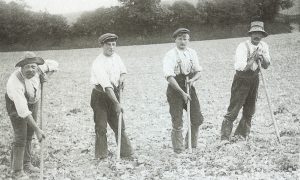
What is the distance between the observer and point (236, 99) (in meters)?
6.68

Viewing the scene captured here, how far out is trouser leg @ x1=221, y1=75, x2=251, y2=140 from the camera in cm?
659

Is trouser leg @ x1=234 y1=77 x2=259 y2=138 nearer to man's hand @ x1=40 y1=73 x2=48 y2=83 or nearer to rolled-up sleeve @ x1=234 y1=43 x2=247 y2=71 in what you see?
rolled-up sleeve @ x1=234 y1=43 x2=247 y2=71

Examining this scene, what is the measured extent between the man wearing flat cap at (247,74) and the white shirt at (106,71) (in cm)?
188

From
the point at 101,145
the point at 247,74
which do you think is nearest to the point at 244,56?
the point at 247,74

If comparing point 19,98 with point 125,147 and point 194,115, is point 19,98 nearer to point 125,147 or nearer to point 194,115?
point 125,147

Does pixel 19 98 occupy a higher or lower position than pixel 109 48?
lower

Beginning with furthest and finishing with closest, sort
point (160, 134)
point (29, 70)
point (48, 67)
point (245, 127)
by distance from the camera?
1. point (160, 134)
2. point (245, 127)
3. point (48, 67)
4. point (29, 70)

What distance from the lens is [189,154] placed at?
242 inches

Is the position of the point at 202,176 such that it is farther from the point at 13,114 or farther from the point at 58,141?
the point at 58,141

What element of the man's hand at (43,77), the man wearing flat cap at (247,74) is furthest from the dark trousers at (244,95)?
the man's hand at (43,77)

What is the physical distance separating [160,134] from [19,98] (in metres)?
3.38

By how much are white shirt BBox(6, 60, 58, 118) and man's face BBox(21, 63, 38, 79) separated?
0.06 meters

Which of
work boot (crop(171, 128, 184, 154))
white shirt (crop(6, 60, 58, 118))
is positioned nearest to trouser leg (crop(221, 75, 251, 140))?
work boot (crop(171, 128, 184, 154))

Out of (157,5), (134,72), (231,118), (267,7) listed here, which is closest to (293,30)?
(267,7)
